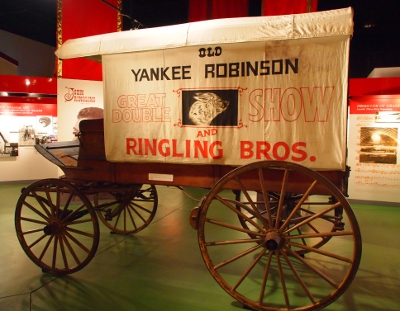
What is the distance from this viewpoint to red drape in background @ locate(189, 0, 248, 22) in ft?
24.6

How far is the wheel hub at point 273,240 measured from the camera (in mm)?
2174

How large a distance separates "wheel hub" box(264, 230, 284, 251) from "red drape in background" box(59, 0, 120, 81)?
4855mm

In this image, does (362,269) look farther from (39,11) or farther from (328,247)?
(39,11)

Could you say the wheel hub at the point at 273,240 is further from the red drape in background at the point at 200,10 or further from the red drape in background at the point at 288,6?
the red drape in background at the point at 200,10

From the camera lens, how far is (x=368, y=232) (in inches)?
172

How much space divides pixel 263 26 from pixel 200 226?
146 centimetres

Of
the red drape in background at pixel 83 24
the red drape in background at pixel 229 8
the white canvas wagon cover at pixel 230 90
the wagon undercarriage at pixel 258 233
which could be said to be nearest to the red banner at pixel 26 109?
the red drape in background at pixel 83 24

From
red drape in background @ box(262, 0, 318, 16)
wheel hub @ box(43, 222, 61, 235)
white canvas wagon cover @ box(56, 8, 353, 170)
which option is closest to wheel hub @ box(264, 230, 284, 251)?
white canvas wagon cover @ box(56, 8, 353, 170)

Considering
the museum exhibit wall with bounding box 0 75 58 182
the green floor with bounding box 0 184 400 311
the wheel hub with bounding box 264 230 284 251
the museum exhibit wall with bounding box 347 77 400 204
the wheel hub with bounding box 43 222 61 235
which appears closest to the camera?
the wheel hub with bounding box 264 230 284 251

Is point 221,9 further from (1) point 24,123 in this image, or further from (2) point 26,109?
(1) point 24,123

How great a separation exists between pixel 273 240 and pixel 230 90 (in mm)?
1097

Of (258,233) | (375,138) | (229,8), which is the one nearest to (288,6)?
(229,8)

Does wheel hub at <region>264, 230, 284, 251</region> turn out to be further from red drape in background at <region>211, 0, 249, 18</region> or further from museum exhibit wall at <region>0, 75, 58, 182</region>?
museum exhibit wall at <region>0, 75, 58, 182</region>

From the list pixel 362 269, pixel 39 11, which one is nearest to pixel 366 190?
pixel 362 269
